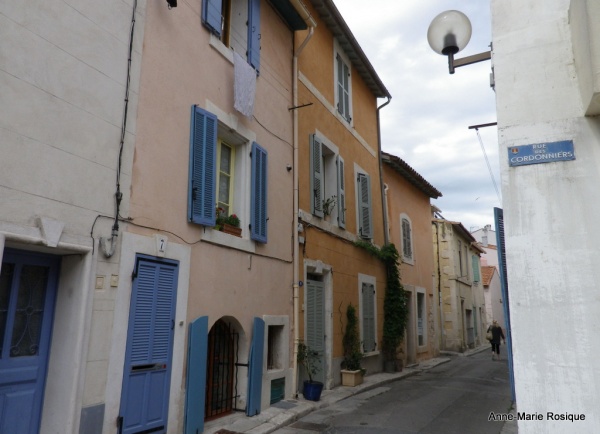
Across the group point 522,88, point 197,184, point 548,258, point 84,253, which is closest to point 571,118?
point 522,88

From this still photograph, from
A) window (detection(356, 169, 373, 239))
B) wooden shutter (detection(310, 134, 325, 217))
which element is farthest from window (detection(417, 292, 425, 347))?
wooden shutter (detection(310, 134, 325, 217))

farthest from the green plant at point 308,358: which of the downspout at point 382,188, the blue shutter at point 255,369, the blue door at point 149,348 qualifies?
the downspout at point 382,188

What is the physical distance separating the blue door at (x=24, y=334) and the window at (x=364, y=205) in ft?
27.4

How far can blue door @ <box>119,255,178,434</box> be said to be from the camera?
5164 millimetres

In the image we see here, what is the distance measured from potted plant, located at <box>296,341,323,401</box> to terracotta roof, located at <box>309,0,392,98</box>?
7.27 meters

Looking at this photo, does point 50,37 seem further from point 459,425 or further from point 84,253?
point 459,425

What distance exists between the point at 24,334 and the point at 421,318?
13998mm

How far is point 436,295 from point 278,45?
13.2 meters

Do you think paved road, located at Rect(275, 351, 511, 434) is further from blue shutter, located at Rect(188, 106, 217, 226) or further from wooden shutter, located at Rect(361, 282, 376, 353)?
blue shutter, located at Rect(188, 106, 217, 226)

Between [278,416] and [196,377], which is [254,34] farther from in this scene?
[278,416]

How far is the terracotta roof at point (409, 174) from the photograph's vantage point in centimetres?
1477

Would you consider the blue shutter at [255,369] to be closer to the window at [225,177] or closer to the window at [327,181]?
the window at [225,177]

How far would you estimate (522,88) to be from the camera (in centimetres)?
452

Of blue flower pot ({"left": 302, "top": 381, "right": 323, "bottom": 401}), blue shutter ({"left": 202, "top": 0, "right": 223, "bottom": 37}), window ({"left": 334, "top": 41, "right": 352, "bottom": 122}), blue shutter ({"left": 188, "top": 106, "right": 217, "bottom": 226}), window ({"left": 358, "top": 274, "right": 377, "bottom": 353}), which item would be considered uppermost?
window ({"left": 334, "top": 41, "right": 352, "bottom": 122})
